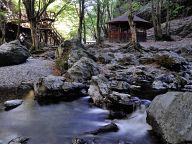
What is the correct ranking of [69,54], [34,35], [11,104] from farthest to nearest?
[34,35] → [69,54] → [11,104]

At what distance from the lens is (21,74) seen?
1525 cm

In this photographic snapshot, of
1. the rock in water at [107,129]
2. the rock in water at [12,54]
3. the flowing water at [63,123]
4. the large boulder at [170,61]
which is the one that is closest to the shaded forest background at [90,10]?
the rock in water at [12,54]

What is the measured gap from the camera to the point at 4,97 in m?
11.5

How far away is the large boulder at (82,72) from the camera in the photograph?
13.2m

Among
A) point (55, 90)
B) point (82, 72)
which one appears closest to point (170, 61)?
point (82, 72)

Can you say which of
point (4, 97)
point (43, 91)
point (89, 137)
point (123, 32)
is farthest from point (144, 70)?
point (123, 32)

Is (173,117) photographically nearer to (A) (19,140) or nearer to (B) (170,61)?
(A) (19,140)

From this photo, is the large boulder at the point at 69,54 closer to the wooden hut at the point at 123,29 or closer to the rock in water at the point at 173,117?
the rock in water at the point at 173,117

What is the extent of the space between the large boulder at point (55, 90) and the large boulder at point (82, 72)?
1302mm

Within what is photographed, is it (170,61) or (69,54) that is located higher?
(69,54)

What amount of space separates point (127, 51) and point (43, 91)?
11176 millimetres

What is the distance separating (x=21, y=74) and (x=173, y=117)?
403 inches

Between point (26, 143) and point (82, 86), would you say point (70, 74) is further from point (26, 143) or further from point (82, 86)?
point (26, 143)

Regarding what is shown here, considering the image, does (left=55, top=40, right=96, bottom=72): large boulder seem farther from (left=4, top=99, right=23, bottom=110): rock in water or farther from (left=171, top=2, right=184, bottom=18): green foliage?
(left=171, top=2, right=184, bottom=18): green foliage
